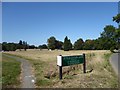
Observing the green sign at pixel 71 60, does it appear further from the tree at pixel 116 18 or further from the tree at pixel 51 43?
the tree at pixel 51 43

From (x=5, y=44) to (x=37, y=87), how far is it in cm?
11583

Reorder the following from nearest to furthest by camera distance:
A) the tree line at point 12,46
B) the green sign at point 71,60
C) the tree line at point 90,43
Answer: the green sign at point 71,60, the tree line at point 90,43, the tree line at point 12,46

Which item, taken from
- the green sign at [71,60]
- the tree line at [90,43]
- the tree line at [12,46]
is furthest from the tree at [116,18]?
the tree line at [12,46]

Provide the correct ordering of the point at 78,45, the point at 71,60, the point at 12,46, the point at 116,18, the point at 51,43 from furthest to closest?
the point at 51,43 < the point at 78,45 < the point at 12,46 < the point at 116,18 < the point at 71,60

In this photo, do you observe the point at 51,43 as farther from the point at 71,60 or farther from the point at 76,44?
the point at 71,60

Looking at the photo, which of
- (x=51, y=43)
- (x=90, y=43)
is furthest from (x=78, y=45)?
(x=51, y=43)

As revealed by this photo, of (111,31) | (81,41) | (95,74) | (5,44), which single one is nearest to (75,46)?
(81,41)

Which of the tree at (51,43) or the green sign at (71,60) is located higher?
the tree at (51,43)

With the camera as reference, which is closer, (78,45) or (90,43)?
(90,43)

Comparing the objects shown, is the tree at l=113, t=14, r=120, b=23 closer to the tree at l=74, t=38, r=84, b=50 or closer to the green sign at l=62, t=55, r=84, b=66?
the green sign at l=62, t=55, r=84, b=66

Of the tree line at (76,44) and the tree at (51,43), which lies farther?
the tree at (51,43)

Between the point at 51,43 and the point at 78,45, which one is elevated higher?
the point at 51,43

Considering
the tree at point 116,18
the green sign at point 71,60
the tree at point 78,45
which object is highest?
the tree at point 116,18

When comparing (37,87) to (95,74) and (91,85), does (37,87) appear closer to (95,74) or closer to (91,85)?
(91,85)
